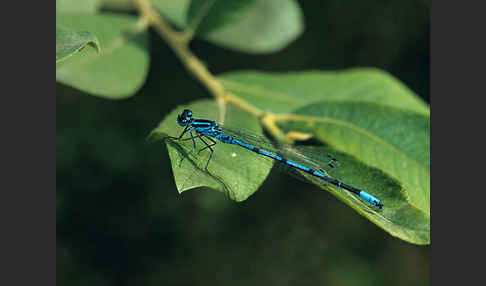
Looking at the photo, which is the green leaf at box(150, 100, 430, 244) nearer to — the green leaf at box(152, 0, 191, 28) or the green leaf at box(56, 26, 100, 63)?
the green leaf at box(56, 26, 100, 63)

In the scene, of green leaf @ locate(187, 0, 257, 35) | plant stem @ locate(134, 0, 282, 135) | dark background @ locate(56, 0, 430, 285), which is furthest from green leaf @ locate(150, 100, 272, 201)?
dark background @ locate(56, 0, 430, 285)

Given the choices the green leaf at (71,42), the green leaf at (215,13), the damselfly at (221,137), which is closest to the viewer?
the green leaf at (71,42)

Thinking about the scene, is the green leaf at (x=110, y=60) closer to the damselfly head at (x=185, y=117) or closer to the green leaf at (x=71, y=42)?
the damselfly head at (x=185, y=117)

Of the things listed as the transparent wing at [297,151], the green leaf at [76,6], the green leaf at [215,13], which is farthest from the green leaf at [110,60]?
the transparent wing at [297,151]

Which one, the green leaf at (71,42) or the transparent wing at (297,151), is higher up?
the green leaf at (71,42)

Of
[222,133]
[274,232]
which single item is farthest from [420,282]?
[222,133]

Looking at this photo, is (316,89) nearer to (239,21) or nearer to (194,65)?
(239,21)

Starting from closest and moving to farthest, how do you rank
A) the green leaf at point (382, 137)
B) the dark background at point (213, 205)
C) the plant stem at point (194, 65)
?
the green leaf at point (382, 137), the plant stem at point (194, 65), the dark background at point (213, 205)
